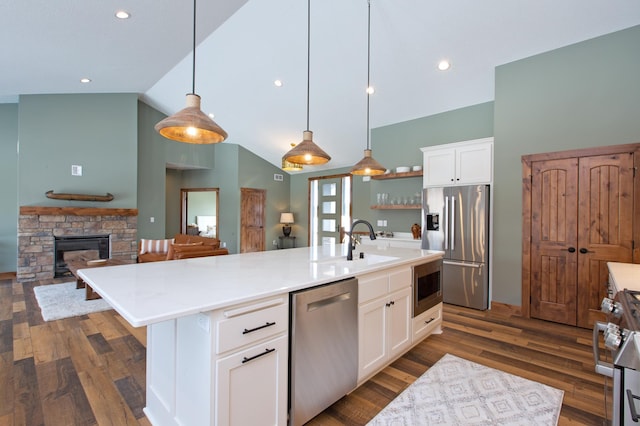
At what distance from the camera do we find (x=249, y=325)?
143 cm

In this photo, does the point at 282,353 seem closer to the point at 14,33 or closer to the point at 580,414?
the point at 580,414

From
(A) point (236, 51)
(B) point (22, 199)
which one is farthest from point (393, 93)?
(B) point (22, 199)

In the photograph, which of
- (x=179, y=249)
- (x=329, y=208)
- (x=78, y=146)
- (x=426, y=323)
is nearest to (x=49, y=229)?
(x=78, y=146)

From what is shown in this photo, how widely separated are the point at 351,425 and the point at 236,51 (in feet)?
16.2

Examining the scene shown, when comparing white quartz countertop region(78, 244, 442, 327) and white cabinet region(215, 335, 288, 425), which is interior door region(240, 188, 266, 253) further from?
white cabinet region(215, 335, 288, 425)

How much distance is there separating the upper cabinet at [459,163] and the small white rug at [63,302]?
16.4ft

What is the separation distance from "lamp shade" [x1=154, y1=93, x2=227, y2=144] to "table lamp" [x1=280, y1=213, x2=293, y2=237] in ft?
23.2

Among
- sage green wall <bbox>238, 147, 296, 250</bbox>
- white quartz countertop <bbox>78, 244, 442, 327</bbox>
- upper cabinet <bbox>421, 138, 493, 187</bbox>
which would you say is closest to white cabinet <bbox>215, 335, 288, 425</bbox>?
white quartz countertop <bbox>78, 244, 442, 327</bbox>

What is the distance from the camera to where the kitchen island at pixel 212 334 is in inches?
51.4

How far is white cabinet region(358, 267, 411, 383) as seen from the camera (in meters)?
2.11

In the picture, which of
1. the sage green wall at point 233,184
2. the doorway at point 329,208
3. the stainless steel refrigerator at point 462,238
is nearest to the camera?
the stainless steel refrigerator at point 462,238

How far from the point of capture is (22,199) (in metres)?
5.31

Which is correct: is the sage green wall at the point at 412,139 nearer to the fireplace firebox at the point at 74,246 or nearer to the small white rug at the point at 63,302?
the small white rug at the point at 63,302

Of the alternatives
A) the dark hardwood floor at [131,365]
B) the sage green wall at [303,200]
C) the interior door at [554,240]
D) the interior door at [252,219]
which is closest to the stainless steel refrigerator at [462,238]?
the dark hardwood floor at [131,365]
